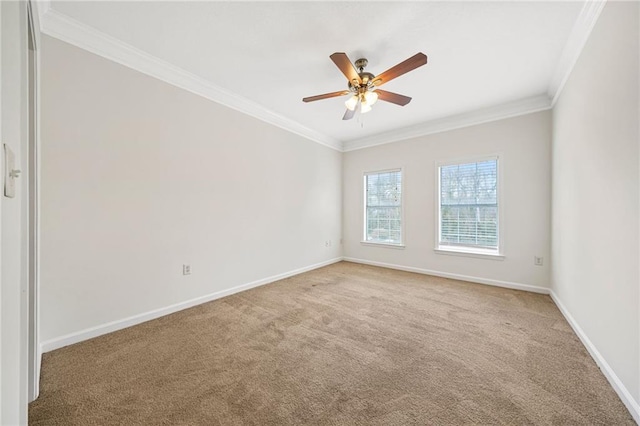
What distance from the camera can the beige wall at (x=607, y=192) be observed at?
146cm

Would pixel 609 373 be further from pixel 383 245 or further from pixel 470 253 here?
pixel 383 245

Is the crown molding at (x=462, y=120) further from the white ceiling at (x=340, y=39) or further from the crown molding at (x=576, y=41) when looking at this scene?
the crown molding at (x=576, y=41)

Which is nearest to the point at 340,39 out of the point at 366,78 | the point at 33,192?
the point at 366,78

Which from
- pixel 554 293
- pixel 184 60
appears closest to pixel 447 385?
pixel 554 293

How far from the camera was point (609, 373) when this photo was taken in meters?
1.67

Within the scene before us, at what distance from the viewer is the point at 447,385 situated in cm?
165

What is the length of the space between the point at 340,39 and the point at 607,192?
2.36 m

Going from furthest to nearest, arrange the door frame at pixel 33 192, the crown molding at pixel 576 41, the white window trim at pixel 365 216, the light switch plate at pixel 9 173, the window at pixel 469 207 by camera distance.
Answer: the white window trim at pixel 365 216
the window at pixel 469 207
the crown molding at pixel 576 41
the door frame at pixel 33 192
the light switch plate at pixel 9 173

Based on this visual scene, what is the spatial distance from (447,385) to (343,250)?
12.9 feet

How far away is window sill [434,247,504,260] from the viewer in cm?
375

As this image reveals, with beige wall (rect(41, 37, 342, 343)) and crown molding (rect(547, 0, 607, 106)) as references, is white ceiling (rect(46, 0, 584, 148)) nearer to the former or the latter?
crown molding (rect(547, 0, 607, 106))

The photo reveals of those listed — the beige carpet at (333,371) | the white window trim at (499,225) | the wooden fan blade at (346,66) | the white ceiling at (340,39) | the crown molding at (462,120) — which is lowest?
the beige carpet at (333,371)

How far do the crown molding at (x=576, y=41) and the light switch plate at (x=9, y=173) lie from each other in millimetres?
3408

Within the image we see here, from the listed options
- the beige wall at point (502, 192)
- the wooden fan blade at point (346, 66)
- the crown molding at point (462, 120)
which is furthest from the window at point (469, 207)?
the wooden fan blade at point (346, 66)
